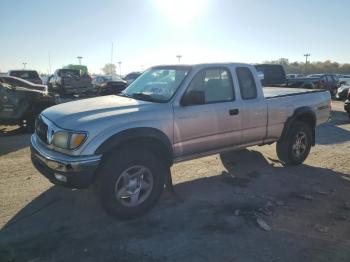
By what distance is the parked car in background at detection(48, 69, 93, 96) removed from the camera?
22.0 m

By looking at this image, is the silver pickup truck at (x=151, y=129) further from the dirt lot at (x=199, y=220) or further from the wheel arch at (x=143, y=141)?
the dirt lot at (x=199, y=220)

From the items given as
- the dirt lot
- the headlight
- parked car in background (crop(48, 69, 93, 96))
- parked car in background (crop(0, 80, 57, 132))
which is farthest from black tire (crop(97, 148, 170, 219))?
parked car in background (crop(48, 69, 93, 96))

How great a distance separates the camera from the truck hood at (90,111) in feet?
13.7

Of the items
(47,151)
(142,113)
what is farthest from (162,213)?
(47,151)

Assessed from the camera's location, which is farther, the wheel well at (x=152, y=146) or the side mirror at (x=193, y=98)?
the side mirror at (x=193, y=98)

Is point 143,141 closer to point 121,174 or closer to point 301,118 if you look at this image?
point 121,174

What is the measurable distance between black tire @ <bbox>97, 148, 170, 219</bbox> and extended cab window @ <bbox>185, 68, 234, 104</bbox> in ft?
3.83

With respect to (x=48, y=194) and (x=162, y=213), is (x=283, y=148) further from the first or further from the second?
(x=48, y=194)

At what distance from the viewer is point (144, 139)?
4.50 meters

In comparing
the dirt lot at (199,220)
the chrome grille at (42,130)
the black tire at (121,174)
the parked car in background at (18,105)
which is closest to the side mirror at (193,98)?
the black tire at (121,174)

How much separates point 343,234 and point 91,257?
2829 mm

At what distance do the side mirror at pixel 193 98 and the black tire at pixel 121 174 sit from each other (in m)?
0.86

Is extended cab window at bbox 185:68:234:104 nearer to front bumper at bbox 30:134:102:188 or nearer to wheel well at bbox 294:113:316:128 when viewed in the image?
front bumper at bbox 30:134:102:188

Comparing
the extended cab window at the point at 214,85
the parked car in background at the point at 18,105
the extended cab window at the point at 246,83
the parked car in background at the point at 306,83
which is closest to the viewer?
the extended cab window at the point at 214,85
